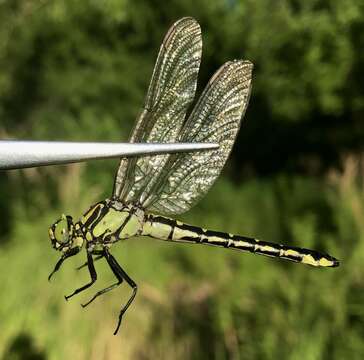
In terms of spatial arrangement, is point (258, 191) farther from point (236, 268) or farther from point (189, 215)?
point (236, 268)

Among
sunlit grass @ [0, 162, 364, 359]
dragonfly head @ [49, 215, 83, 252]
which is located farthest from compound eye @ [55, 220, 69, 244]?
sunlit grass @ [0, 162, 364, 359]

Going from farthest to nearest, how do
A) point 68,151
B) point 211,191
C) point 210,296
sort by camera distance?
point 211,191
point 210,296
point 68,151

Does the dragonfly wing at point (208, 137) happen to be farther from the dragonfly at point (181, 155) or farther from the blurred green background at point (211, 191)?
the blurred green background at point (211, 191)

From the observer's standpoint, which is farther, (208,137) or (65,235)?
(208,137)

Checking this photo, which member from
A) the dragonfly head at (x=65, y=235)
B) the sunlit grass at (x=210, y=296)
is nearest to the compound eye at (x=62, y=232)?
the dragonfly head at (x=65, y=235)

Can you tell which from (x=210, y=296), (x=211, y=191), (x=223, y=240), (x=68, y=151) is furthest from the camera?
(x=211, y=191)

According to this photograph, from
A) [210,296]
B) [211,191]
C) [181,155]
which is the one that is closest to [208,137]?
[181,155]

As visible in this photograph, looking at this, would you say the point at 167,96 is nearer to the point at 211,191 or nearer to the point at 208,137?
the point at 208,137
